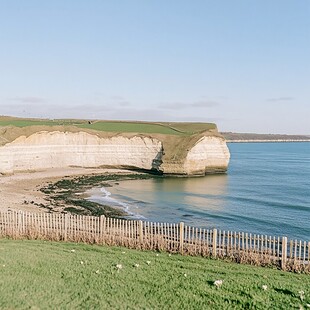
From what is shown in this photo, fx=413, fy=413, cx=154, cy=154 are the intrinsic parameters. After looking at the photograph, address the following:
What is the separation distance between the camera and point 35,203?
36.8 m

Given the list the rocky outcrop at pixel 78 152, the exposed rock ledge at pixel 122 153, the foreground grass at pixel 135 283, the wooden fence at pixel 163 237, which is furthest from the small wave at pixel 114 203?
the exposed rock ledge at pixel 122 153

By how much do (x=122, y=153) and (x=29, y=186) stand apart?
24.8 metres

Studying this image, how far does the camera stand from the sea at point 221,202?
31.5 metres

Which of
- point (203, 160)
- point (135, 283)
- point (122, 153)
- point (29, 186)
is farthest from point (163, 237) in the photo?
point (122, 153)

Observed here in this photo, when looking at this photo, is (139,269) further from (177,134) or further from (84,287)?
(177,134)

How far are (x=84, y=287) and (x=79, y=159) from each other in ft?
187

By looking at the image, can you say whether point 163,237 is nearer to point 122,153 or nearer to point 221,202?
point 221,202

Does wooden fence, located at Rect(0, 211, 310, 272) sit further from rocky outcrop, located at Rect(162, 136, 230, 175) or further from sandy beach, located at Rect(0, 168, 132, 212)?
rocky outcrop, located at Rect(162, 136, 230, 175)

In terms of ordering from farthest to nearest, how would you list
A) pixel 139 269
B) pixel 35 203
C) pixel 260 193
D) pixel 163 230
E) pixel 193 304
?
pixel 260 193, pixel 35 203, pixel 163 230, pixel 139 269, pixel 193 304

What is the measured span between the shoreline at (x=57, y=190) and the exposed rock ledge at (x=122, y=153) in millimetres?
2625

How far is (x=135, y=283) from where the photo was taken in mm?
11406

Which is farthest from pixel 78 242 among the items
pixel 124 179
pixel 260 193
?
pixel 124 179

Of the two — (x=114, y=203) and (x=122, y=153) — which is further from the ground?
(x=122, y=153)

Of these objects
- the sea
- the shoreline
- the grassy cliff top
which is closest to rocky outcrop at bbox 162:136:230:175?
the grassy cliff top
